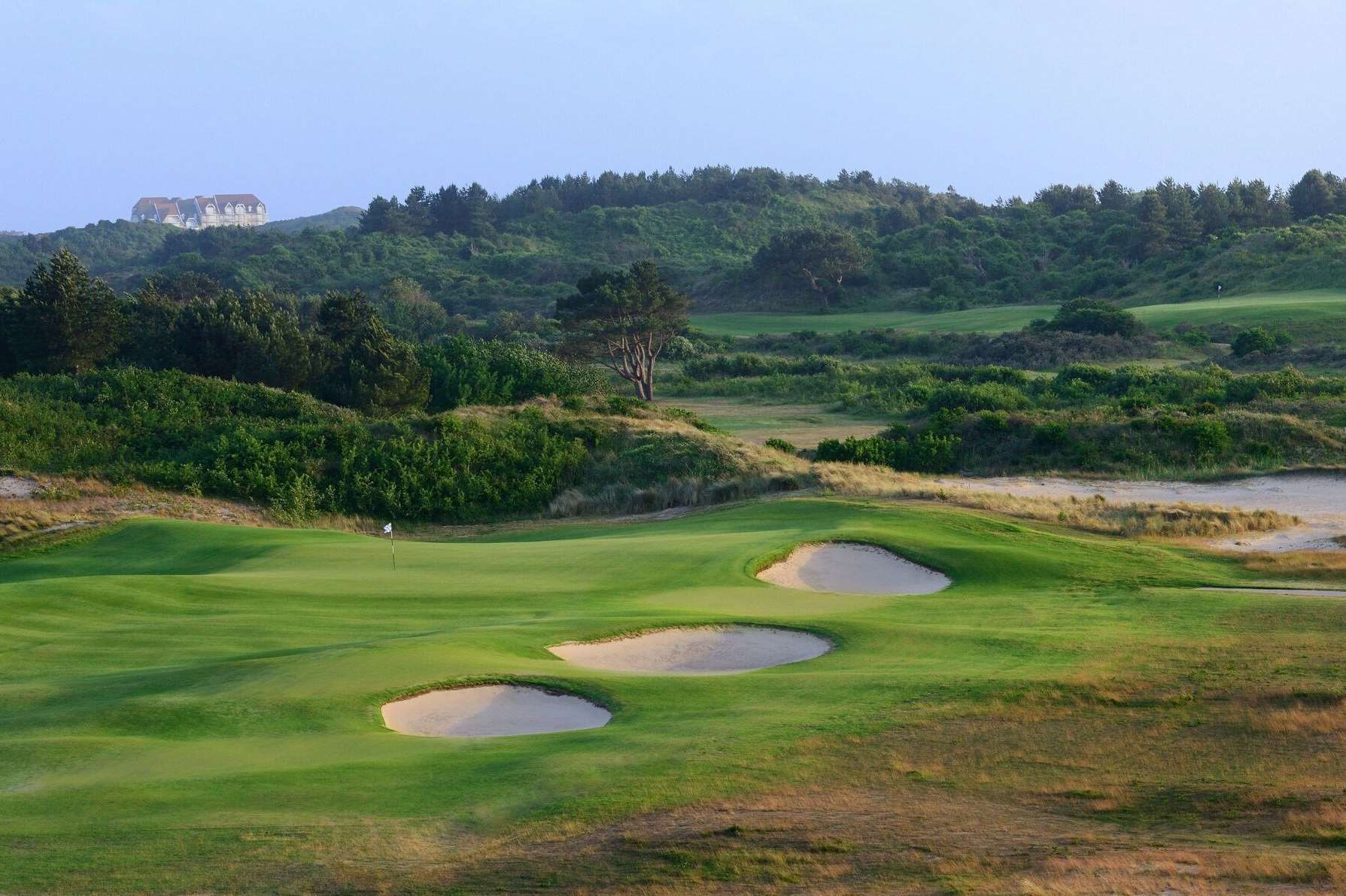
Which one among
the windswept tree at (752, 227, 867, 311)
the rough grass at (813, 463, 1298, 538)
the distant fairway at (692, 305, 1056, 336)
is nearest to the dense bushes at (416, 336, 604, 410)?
the rough grass at (813, 463, 1298, 538)

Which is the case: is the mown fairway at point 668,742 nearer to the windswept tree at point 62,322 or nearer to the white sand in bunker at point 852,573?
the white sand in bunker at point 852,573

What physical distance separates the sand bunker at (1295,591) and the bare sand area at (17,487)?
22.5 m

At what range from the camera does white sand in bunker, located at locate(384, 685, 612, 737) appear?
36.6 ft

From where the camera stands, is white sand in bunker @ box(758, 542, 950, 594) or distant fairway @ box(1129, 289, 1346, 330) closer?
white sand in bunker @ box(758, 542, 950, 594)

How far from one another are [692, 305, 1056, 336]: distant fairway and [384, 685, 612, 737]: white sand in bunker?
6481 centimetres

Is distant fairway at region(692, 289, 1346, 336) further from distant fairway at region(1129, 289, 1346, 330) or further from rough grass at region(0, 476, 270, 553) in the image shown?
rough grass at region(0, 476, 270, 553)

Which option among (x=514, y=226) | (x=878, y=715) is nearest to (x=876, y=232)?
(x=514, y=226)

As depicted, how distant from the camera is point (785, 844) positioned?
303 inches

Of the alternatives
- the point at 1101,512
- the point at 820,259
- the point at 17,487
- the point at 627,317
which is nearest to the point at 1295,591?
the point at 1101,512

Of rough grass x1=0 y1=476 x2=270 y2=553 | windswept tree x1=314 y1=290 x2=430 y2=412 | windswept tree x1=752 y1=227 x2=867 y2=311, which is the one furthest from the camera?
windswept tree x1=752 y1=227 x2=867 y2=311

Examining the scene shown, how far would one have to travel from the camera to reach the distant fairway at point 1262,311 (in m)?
61.1

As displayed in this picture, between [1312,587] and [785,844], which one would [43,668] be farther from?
[1312,587]

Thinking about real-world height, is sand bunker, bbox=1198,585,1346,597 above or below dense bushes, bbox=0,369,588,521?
below

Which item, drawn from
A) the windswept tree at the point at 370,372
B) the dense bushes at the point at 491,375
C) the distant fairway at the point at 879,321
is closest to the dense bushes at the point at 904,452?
the dense bushes at the point at 491,375
